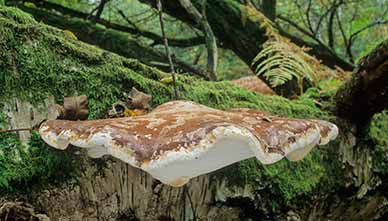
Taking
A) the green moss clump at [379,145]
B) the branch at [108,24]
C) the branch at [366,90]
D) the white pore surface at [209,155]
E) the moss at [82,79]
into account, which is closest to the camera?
the white pore surface at [209,155]

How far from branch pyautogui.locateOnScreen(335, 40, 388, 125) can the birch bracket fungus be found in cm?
88

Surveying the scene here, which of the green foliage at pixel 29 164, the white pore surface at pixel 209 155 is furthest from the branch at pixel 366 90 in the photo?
the green foliage at pixel 29 164

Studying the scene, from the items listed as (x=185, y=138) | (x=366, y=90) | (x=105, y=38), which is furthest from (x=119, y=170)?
(x=105, y=38)

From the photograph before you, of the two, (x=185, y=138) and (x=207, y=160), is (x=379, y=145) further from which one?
(x=185, y=138)

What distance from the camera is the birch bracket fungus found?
1.17 metres

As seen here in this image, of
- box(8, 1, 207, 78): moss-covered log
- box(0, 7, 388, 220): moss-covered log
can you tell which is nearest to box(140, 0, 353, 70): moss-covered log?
box(8, 1, 207, 78): moss-covered log

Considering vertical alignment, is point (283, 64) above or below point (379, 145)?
above

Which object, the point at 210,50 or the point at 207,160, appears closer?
the point at 207,160

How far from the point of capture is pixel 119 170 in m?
1.71

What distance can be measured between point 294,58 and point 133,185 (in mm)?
1971

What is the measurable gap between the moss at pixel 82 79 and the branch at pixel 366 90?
0.41 metres

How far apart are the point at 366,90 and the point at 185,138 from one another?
150 cm

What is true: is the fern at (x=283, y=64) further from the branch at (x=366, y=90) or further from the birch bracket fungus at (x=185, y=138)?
the birch bracket fungus at (x=185, y=138)

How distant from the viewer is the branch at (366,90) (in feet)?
7.24
